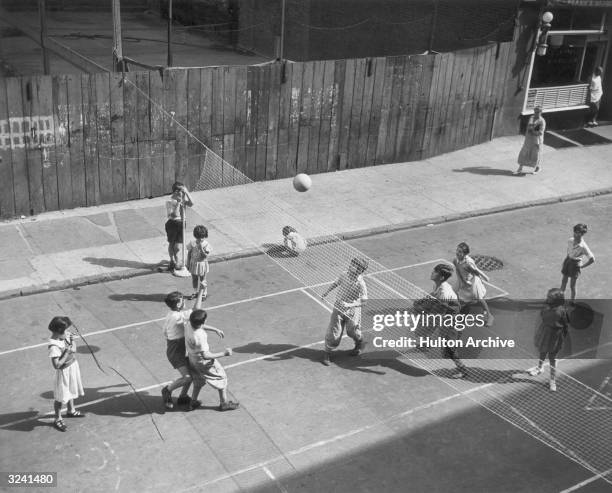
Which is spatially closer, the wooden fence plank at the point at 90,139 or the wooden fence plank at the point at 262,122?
the wooden fence plank at the point at 90,139

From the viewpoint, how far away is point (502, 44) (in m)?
23.1

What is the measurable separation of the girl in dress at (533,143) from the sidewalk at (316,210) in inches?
14.9

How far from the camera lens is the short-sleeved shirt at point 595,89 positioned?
83.4ft

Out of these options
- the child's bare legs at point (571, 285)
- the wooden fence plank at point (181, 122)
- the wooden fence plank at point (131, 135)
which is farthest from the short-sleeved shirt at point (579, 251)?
the wooden fence plank at point (131, 135)

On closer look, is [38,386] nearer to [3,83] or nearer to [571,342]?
[3,83]

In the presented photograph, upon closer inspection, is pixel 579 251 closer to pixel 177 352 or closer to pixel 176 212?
pixel 176 212

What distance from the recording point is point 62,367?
979 centimetres

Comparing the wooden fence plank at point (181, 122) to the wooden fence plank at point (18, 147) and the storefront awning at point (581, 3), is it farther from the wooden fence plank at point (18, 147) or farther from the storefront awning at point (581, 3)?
the storefront awning at point (581, 3)

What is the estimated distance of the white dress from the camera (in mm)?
9742

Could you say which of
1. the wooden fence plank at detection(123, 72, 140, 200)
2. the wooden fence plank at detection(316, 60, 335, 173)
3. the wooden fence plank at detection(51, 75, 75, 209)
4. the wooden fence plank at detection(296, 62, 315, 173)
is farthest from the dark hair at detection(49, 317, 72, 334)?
the wooden fence plank at detection(316, 60, 335, 173)

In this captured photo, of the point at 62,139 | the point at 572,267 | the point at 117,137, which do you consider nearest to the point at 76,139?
the point at 62,139

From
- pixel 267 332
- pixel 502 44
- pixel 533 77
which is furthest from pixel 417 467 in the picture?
pixel 533 77

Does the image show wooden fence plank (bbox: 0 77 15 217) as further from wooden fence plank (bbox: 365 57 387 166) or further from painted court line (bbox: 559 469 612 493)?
painted court line (bbox: 559 469 612 493)

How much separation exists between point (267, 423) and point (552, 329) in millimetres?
4262
